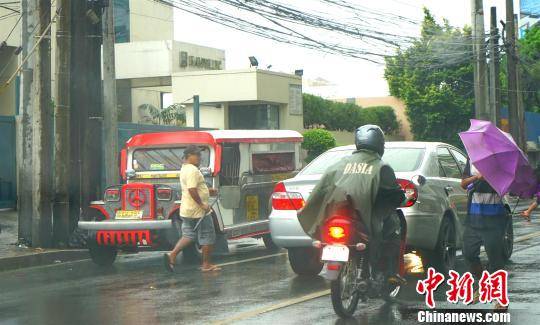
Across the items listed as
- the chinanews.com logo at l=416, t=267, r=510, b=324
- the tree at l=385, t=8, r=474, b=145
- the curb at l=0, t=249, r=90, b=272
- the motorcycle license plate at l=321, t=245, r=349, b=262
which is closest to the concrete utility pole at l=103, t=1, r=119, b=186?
the curb at l=0, t=249, r=90, b=272

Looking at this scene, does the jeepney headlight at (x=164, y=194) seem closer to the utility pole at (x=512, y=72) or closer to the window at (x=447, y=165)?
the window at (x=447, y=165)

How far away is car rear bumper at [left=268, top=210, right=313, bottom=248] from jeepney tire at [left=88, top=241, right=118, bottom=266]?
361cm

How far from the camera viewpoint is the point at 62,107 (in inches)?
580

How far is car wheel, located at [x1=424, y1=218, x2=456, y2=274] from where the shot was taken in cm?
1044

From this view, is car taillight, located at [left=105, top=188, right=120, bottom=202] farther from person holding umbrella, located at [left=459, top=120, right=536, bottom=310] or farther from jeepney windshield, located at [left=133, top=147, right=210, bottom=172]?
person holding umbrella, located at [left=459, top=120, right=536, bottom=310]

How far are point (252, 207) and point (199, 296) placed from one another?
4.79 meters

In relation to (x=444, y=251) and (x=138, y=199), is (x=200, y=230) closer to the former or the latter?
(x=138, y=199)


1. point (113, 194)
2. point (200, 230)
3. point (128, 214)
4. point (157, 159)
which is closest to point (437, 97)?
point (157, 159)

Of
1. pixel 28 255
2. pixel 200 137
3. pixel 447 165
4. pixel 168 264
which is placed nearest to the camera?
pixel 447 165

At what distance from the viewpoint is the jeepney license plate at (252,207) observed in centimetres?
1403

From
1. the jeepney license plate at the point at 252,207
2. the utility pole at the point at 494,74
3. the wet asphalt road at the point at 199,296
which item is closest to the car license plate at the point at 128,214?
the wet asphalt road at the point at 199,296

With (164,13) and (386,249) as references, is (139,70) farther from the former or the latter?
(386,249)

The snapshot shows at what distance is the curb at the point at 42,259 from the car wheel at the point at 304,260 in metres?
4.97

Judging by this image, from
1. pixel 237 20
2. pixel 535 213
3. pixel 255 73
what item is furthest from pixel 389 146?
pixel 255 73
